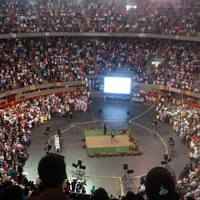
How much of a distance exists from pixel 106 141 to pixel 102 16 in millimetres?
20970

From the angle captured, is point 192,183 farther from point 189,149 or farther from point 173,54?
point 173,54

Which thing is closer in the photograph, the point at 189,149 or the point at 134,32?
the point at 189,149

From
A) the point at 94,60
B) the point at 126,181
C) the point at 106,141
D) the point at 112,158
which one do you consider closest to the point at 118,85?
the point at 94,60

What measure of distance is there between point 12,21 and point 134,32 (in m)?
14.9

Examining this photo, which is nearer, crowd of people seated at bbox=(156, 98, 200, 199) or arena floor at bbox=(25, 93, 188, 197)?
crowd of people seated at bbox=(156, 98, 200, 199)

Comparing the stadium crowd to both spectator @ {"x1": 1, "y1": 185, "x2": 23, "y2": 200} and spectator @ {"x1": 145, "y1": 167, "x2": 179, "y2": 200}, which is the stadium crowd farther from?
spectator @ {"x1": 145, "y1": 167, "x2": 179, "y2": 200}

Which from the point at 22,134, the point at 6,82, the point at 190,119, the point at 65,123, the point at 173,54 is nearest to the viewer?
the point at 22,134

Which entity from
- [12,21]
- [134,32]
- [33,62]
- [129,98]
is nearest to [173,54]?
[134,32]

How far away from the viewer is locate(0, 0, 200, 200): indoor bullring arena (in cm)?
2398

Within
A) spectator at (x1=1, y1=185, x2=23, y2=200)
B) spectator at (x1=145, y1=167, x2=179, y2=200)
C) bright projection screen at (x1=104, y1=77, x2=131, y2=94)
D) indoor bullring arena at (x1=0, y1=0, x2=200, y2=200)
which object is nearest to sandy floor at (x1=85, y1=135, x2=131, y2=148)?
→ indoor bullring arena at (x1=0, y1=0, x2=200, y2=200)

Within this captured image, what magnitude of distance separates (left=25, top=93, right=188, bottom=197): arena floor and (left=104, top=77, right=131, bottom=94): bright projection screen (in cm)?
139

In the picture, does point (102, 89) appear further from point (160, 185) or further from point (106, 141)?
point (160, 185)

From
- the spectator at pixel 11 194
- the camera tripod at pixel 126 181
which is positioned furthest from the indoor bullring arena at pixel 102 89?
the spectator at pixel 11 194

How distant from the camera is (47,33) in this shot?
39438 mm
